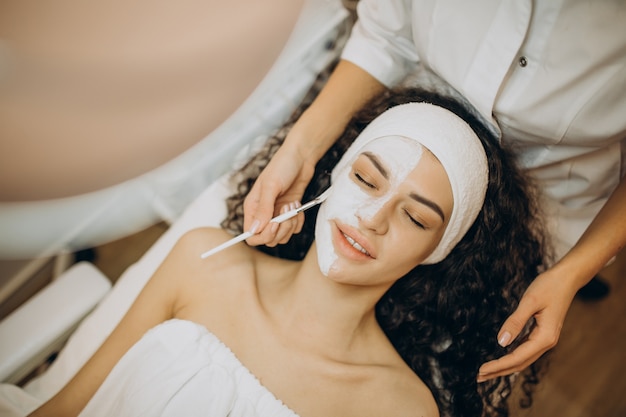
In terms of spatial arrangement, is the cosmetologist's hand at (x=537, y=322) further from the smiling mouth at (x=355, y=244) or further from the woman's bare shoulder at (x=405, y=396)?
the smiling mouth at (x=355, y=244)

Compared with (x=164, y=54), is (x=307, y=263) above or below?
below

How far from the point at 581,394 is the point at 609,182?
1102mm

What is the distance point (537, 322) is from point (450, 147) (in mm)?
408

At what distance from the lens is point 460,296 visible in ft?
4.35

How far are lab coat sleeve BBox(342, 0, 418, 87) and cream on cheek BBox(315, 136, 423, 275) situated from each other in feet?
1.21

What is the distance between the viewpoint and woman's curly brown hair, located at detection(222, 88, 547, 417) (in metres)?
1.28

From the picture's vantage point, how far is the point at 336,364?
112cm

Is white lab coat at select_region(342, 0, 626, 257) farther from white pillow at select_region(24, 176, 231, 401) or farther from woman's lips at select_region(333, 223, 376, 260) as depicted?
white pillow at select_region(24, 176, 231, 401)

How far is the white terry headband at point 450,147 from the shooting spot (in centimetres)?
102

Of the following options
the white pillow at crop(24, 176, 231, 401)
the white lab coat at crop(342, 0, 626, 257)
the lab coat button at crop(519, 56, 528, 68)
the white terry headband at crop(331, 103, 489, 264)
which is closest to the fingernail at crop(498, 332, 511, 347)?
the white terry headband at crop(331, 103, 489, 264)

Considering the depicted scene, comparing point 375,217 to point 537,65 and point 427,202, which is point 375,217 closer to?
point 427,202

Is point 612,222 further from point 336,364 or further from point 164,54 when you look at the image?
point 164,54

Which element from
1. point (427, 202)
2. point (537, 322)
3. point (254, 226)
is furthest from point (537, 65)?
point (254, 226)

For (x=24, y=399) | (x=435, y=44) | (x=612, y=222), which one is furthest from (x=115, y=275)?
(x=612, y=222)
